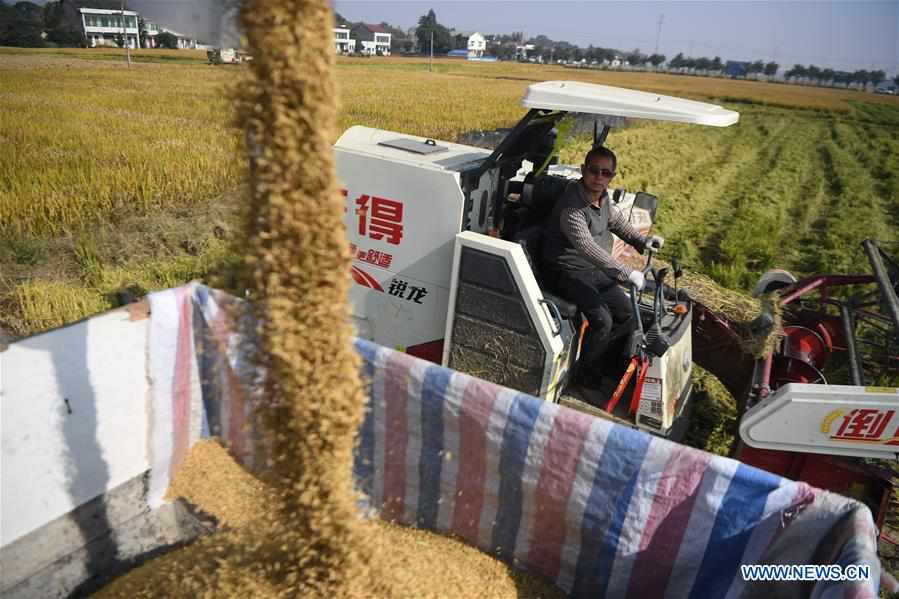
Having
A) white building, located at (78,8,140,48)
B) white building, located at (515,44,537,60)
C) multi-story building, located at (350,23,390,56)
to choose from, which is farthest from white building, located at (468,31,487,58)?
white building, located at (78,8,140,48)

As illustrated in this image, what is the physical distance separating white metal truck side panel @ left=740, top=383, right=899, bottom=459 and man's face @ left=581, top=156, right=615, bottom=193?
1.52m

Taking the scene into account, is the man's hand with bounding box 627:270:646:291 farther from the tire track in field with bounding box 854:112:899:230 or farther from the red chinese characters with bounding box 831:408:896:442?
the tire track in field with bounding box 854:112:899:230

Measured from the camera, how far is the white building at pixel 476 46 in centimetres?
8112

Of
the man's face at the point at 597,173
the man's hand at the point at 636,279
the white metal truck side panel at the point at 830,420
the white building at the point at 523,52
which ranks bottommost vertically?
the white metal truck side panel at the point at 830,420

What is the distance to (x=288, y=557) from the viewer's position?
7.28ft

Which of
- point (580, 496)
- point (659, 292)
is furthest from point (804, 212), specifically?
point (580, 496)

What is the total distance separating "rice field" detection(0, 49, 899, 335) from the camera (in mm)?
5426

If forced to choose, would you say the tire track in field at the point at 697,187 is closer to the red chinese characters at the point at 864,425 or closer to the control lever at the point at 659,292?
the control lever at the point at 659,292

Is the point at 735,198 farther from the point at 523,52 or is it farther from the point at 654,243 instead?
the point at 523,52

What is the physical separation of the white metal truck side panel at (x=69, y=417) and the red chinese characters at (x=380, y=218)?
4.88 ft

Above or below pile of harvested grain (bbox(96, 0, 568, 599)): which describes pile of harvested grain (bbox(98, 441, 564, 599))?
below

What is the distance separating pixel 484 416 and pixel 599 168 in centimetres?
174

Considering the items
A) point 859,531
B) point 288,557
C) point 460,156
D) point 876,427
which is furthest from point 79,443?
point 876,427

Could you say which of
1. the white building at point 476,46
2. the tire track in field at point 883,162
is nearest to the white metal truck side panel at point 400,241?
the tire track in field at point 883,162
